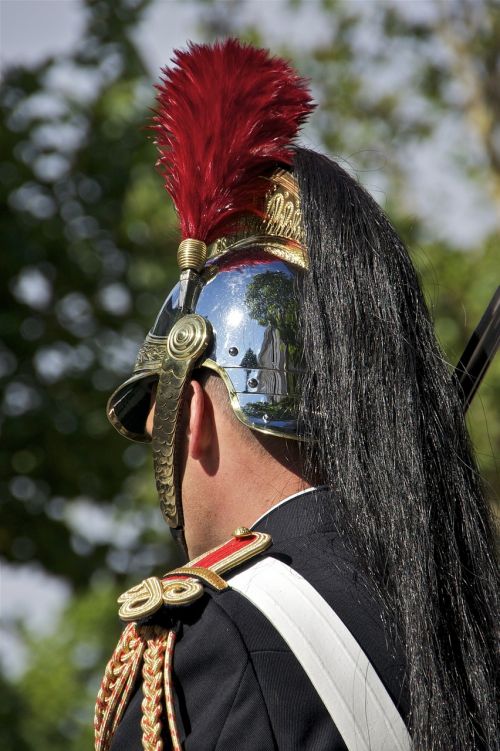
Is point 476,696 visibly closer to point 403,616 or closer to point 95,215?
point 403,616

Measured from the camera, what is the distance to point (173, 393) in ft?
7.72

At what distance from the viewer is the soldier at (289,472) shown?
193 centimetres

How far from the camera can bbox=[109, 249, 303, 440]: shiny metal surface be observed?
227cm

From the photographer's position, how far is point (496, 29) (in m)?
11.6

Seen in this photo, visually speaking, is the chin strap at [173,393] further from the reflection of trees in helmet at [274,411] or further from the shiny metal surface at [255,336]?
the reflection of trees in helmet at [274,411]

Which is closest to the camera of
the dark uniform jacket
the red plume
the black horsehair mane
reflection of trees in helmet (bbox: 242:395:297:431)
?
the dark uniform jacket

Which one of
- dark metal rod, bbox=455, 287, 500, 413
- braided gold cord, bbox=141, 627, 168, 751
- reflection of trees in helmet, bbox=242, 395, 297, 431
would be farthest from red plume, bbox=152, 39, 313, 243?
braided gold cord, bbox=141, 627, 168, 751

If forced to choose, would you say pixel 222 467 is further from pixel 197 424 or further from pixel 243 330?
pixel 243 330

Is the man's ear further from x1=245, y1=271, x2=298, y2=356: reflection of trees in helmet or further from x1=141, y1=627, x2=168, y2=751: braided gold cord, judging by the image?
x1=141, y1=627, x2=168, y2=751: braided gold cord

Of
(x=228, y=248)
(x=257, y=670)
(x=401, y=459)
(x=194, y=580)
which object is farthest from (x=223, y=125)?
(x=257, y=670)

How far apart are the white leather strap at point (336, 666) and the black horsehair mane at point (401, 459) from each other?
53 mm

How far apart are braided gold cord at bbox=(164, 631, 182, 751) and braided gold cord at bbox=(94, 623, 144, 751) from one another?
91 millimetres

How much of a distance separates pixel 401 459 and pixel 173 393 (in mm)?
505

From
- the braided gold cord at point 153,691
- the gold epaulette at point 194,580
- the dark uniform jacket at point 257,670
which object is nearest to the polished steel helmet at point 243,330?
the gold epaulette at point 194,580
